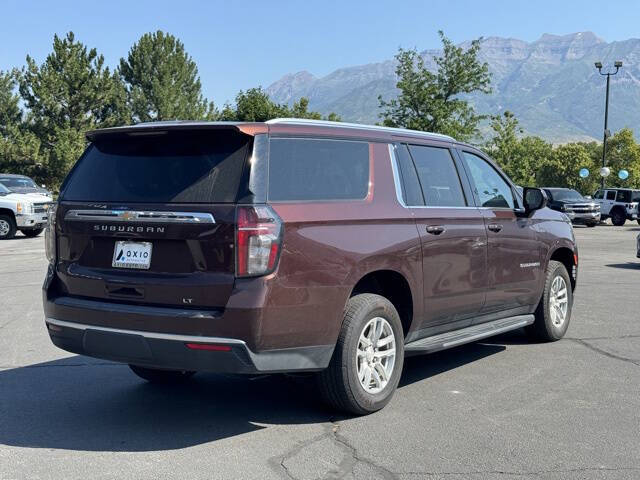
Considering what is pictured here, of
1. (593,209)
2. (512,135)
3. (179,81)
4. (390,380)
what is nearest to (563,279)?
(390,380)

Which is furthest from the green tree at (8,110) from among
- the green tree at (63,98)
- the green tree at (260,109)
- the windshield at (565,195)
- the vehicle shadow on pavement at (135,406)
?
the vehicle shadow on pavement at (135,406)

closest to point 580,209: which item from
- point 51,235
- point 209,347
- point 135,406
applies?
point 135,406

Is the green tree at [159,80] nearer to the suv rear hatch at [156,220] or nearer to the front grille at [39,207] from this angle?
the front grille at [39,207]

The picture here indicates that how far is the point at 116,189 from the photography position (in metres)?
4.87

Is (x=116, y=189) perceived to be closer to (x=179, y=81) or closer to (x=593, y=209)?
(x=593, y=209)

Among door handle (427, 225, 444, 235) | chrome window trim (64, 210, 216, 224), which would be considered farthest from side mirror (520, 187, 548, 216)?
chrome window trim (64, 210, 216, 224)

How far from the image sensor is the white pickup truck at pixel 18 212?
22.5 metres

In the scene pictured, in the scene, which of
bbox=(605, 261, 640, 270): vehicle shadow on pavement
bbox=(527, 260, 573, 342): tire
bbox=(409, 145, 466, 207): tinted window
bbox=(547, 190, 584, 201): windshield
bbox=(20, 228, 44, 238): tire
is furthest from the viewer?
bbox=(547, 190, 584, 201): windshield

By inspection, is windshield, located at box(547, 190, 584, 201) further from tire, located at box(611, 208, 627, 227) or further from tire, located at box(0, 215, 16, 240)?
tire, located at box(0, 215, 16, 240)

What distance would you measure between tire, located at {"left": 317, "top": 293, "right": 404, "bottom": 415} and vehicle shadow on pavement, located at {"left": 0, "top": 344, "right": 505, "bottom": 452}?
24cm

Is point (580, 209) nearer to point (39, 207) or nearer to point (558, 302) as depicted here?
point (39, 207)

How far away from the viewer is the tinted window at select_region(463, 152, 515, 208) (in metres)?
6.52

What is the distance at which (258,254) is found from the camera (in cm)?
434

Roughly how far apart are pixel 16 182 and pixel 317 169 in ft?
73.5
